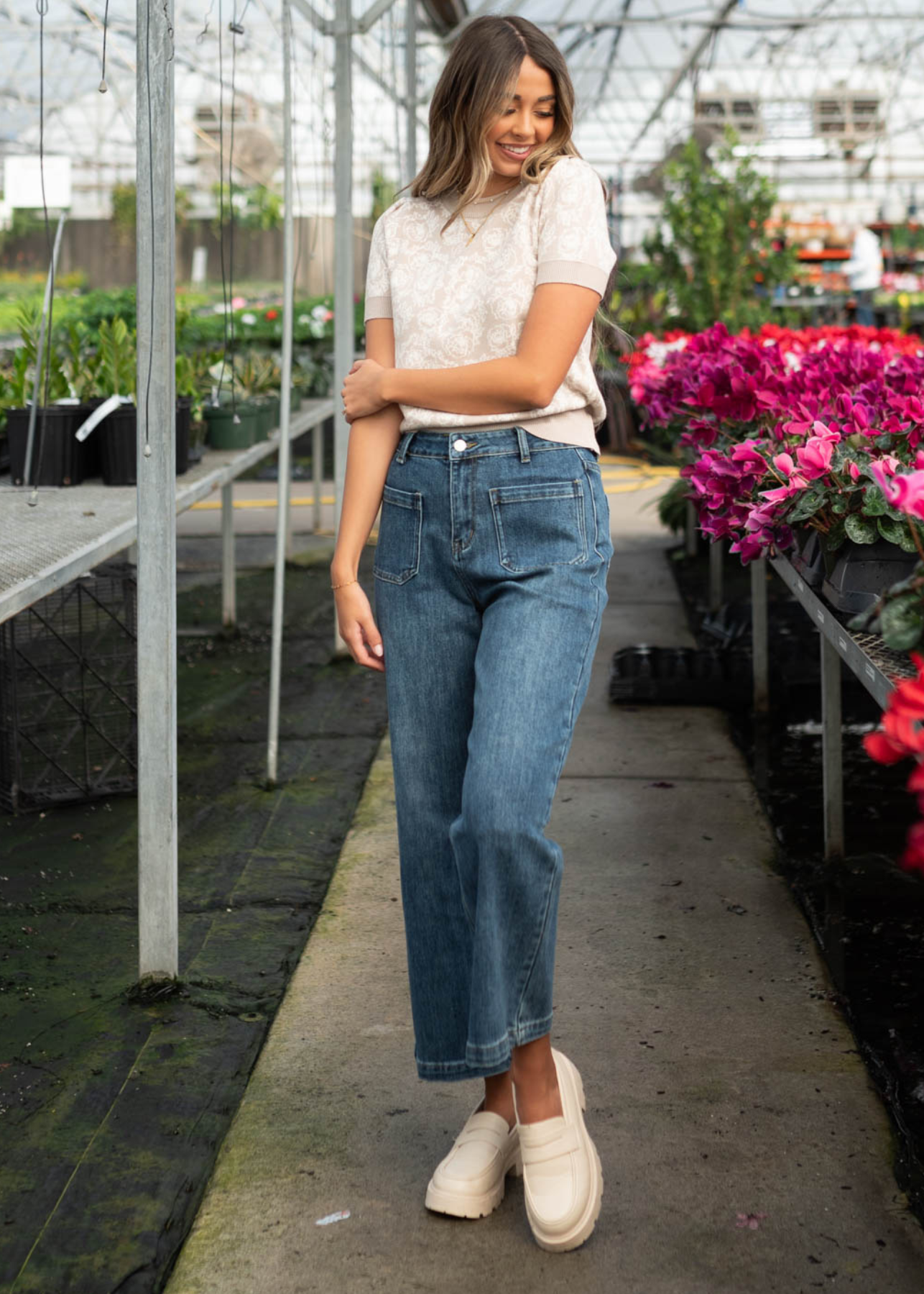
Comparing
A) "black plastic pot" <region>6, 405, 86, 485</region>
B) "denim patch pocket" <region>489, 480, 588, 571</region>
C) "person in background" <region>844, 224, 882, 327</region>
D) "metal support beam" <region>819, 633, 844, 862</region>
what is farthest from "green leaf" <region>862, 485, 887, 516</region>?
"person in background" <region>844, 224, 882, 327</region>

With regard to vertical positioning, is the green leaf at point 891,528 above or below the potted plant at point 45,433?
below

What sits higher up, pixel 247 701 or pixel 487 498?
pixel 487 498

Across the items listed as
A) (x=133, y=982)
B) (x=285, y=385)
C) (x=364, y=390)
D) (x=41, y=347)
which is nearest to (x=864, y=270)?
(x=285, y=385)

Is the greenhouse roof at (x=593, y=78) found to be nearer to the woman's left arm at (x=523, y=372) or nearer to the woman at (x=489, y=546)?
the woman at (x=489, y=546)

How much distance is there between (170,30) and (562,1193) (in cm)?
182

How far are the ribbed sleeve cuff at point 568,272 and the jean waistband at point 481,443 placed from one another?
177mm

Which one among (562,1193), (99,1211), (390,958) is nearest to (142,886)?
(390,958)

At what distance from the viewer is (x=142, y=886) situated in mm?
2408

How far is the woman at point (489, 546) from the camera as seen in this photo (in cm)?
165

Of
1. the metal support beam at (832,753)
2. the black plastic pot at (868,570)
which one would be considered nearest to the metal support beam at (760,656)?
the metal support beam at (832,753)

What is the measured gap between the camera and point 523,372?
64.9 inches

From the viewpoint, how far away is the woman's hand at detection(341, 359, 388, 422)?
5.69 ft

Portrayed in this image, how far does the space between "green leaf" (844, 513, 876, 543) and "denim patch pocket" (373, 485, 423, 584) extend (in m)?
0.90

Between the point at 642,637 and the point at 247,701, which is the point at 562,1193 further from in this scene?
the point at 642,637
